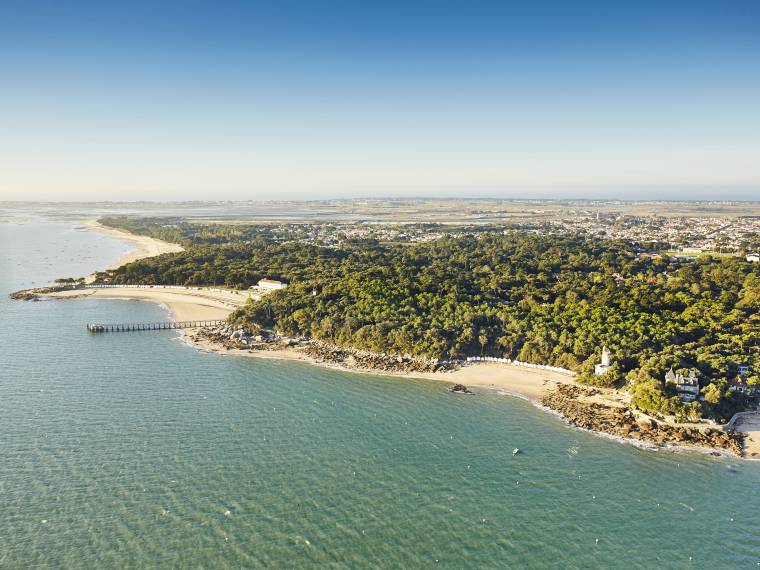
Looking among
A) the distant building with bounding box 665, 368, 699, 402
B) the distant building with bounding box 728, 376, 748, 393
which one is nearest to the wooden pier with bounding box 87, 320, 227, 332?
the distant building with bounding box 665, 368, 699, 402

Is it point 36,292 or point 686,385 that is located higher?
point 36,292

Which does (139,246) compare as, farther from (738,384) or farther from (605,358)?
(738,384)

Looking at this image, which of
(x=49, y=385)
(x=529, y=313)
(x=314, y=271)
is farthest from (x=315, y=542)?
(x=314, y=271)

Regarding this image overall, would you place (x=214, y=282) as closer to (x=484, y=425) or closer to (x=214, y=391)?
(x=214, y=391)

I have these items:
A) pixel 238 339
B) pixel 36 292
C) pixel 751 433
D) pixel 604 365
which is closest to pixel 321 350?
pixel 238 339

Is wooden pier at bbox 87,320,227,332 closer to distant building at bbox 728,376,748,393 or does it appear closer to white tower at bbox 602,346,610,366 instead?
white tower at bbox 602,346,610,366

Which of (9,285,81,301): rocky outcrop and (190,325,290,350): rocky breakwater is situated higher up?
(9,285,81,301): rocky outcrop
